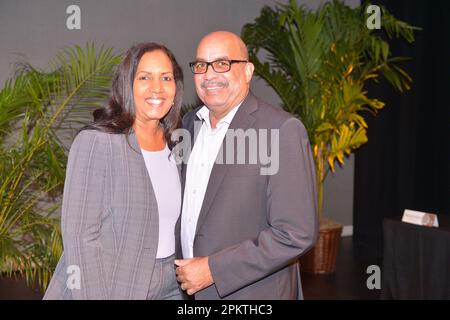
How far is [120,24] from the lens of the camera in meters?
5.85

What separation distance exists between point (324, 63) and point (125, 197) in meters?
3.80

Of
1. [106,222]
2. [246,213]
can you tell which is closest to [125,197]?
[106,222]

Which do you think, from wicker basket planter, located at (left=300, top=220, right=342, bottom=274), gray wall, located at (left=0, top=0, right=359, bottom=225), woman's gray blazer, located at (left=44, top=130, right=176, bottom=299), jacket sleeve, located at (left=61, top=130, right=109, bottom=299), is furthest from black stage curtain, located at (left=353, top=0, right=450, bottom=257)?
jacket sleeve, located at (left=61, top=130, right=109, bottom=299)

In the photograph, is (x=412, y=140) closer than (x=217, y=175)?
No

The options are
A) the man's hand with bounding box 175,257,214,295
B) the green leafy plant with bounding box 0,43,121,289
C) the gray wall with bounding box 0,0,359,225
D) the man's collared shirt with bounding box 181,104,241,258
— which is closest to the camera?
the man's hand with bounding box 175,257,214,295

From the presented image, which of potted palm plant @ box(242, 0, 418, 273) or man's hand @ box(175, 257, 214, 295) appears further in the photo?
potted palm plant @ box(242, 0, 418, 273)

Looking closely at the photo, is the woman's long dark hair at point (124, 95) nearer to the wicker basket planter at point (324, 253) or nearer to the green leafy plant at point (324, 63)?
the green leafy plant at point (324, 63)

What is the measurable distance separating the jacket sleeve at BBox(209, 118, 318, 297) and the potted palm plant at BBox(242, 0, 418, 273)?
11.2 ft

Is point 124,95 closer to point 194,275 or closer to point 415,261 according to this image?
point 194,275

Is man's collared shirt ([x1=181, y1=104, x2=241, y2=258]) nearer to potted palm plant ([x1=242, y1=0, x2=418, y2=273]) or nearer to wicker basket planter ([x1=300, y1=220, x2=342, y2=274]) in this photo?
potted palm plant ([x1=242, y1=0, x2=418, y2=273])

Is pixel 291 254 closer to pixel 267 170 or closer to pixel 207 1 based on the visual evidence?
pixel 267 170

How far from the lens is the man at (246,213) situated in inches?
81.2

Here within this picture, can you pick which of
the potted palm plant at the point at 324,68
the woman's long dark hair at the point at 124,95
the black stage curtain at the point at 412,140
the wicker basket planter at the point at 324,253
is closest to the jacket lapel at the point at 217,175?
the woman's long dark hair at the point at 124,95

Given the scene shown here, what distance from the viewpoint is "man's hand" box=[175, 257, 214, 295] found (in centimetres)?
211
